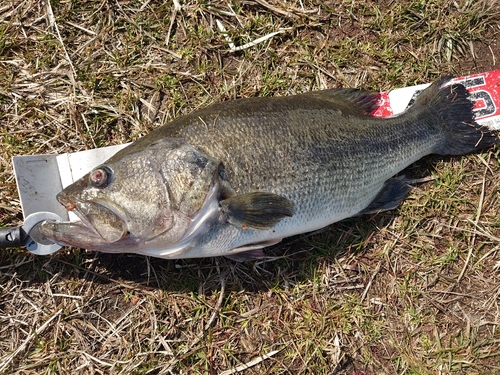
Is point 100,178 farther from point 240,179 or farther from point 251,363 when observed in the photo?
point 251,363

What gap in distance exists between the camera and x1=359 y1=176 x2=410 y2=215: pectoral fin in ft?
11.7

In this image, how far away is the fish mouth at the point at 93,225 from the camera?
2.80m

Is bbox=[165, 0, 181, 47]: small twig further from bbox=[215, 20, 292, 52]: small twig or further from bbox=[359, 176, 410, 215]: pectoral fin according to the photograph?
bbox=[359, 176, 410, 215]: pectoral fin

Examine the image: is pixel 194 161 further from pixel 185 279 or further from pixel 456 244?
pixel 456 244

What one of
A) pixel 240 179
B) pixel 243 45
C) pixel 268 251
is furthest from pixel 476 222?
pixel 243 45

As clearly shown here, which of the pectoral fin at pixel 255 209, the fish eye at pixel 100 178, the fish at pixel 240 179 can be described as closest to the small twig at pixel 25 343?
the fish at pixel 240 179

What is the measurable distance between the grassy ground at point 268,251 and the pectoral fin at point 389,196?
221mm

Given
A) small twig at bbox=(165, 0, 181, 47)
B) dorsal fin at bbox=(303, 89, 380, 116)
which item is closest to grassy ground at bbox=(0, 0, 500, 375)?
small twig at bbox=(165, 0, 181, 47)

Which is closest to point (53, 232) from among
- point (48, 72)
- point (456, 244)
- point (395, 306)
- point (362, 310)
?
point (48, 72)

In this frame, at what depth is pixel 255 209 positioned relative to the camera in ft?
9.66

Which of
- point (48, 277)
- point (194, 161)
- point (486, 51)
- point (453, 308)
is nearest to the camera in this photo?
point (194, 161)

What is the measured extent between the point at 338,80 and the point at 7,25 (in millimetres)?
3027

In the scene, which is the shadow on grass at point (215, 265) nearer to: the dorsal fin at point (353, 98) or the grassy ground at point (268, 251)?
the grassy ground at point (268, 251)

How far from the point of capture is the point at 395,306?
3717 mm
